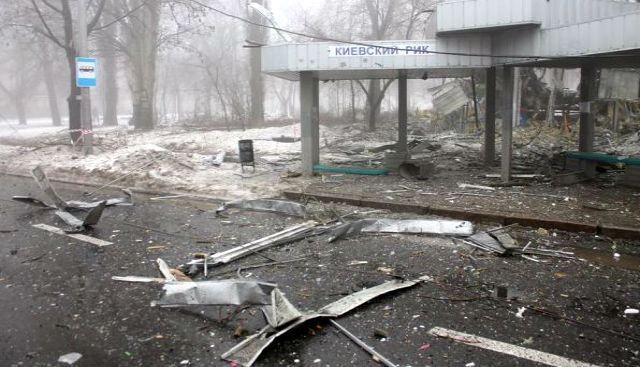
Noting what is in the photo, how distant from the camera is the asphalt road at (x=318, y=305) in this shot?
164 inches

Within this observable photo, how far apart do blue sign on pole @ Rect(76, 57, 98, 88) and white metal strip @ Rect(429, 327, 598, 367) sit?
48.1 feet

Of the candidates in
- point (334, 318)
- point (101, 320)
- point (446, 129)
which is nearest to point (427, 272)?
point (334, 318)

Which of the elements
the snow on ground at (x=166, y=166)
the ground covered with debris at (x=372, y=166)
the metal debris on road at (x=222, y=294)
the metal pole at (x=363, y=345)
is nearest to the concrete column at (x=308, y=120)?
the ground covered with debris at (x=372, y=166)

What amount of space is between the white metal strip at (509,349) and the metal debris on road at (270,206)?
4861mm

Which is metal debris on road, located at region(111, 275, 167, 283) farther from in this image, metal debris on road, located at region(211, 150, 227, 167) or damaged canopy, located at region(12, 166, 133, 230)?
metal debris on road, located at region(211, 150, 227, 167)

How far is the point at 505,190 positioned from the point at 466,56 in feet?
9.88

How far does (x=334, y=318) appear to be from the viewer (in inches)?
186

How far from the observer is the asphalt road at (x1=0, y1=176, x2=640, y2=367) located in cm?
416

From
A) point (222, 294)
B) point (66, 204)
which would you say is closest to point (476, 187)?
point (222, 294)

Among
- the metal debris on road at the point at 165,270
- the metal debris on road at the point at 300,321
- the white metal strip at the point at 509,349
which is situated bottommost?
the white metal strip at the point at 509,349

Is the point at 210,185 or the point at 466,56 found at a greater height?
the point at 466,56

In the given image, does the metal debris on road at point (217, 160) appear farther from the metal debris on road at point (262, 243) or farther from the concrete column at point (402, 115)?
the metal debris on road at point (262, 243)

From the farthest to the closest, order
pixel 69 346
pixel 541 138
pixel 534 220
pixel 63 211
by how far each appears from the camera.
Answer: pixel 541 138 → pixel 63 211 → pixel 534 220 → pixel 69 346

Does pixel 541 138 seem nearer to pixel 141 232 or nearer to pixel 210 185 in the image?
pixel 210 185
